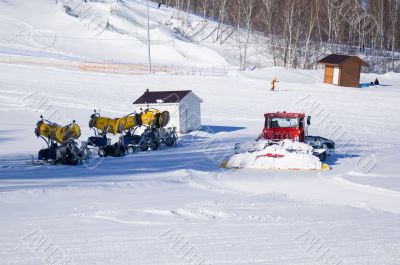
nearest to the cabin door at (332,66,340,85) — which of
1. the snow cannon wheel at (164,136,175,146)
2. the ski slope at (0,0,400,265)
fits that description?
the ski slope at (0,0,400,265)

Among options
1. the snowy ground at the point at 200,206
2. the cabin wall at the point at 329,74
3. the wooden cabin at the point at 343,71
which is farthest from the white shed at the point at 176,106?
the cabin wall at the point at 329,74

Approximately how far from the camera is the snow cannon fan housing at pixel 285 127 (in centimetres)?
2175

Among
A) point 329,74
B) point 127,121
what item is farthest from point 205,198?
point 329,74

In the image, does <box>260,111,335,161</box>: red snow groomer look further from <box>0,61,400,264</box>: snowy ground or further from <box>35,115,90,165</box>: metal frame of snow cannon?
<box>35,115,90,165</box>: metal frame of snow cannon

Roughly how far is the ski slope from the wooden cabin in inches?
380

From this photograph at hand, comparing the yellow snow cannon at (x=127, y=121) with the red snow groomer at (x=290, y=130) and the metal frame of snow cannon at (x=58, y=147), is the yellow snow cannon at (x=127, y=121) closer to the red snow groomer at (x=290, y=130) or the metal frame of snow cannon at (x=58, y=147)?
the metal frame of snow cannon at (x=58, y=147)

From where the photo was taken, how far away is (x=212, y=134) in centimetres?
2816

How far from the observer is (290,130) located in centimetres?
2198

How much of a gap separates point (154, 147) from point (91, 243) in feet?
46.9

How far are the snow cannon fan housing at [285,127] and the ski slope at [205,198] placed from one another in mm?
1577

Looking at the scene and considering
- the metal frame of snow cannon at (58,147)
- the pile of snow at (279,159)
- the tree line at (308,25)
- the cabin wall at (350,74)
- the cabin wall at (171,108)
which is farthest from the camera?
the tree line at (308,25)

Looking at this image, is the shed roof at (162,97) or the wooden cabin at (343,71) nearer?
the shed roof at (162,97)

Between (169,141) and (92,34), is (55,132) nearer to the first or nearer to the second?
(169,141)

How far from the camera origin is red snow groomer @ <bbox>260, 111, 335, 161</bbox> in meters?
21.7
